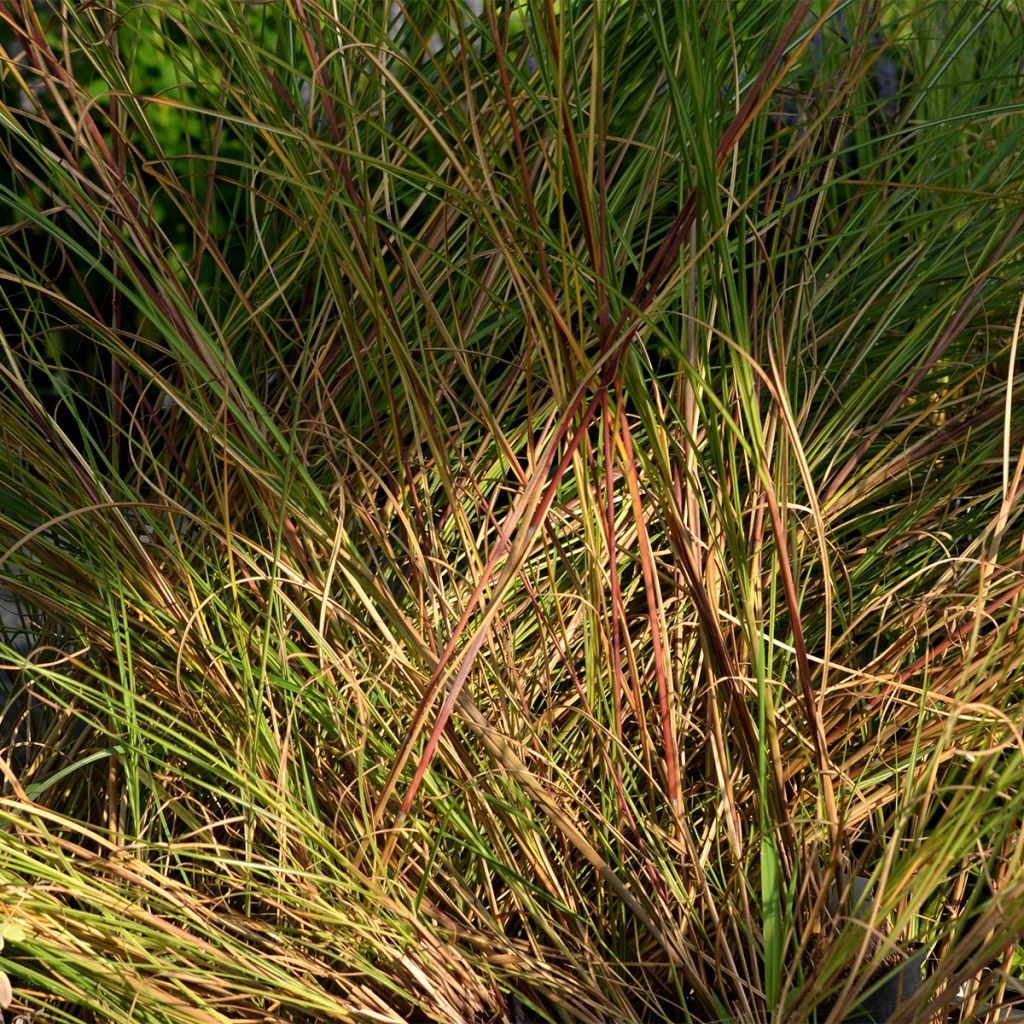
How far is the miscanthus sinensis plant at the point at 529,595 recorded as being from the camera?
0.83 metres

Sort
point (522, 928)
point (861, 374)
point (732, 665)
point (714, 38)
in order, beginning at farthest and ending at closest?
point (861, 374), point (522, 928), point (732, 665), point (714, 38)

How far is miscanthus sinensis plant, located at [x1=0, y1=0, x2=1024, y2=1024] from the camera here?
0.83 m

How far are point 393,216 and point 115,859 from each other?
0.78 m

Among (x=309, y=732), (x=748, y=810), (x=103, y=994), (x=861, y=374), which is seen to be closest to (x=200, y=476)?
(x=309, y=732)

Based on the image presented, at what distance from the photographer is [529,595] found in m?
1.07

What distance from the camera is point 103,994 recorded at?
0.82 meters

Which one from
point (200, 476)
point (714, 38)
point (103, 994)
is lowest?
point (103, 994)

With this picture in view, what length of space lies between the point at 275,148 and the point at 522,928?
2.37ft

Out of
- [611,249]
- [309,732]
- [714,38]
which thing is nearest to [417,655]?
[309,732]

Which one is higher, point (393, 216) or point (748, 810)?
point (393, 216)

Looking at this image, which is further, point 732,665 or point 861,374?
point 861,374

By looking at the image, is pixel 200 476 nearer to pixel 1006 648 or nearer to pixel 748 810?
pixel 748 810

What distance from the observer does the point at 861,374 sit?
1.27m

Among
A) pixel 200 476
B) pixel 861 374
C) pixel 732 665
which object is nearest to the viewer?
pixel 732 665
